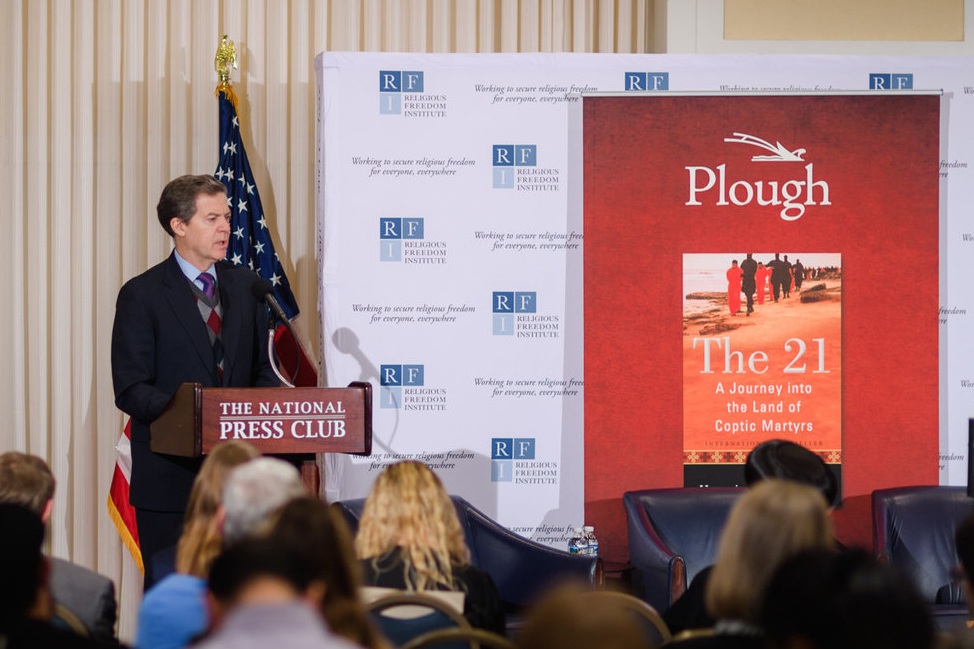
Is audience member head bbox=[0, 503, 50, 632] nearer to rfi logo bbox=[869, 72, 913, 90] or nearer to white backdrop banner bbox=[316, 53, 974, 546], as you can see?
white backdrop banner bbox=[316, 53, 974, 546]

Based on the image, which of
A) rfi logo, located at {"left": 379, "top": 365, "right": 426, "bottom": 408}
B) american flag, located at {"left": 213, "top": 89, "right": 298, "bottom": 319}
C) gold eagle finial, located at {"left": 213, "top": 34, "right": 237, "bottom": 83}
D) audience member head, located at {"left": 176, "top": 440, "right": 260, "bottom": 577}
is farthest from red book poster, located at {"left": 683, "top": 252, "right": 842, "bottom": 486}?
audience member head, located at {"left": 176, "top": 440, "right": 260, "bottom": 577}

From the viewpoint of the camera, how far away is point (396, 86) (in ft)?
20.0

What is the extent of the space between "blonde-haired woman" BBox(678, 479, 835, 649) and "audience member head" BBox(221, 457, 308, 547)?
0.92 metres

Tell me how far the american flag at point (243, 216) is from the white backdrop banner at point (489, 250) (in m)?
0.44

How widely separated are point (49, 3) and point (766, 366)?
178 inches

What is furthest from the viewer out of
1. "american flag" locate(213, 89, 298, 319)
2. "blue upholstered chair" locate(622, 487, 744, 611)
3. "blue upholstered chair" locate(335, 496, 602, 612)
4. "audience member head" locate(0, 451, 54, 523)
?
"american flag" locate(213, 89, 298, 319)

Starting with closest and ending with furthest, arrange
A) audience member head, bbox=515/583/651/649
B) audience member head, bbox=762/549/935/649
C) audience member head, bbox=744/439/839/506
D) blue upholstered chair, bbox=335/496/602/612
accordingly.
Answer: audience member head, bbox=515/583/651/649 < audience member head, bbox=762/549/935/649 < audience member head, bbox=744/439/839/506 < blue upholstered chair, bbox=335/496/602/612

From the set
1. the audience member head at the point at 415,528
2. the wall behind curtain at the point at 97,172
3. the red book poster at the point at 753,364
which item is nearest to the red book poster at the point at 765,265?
the red book poster at the point at 753,364

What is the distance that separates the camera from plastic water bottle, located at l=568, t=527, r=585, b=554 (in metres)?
5.91

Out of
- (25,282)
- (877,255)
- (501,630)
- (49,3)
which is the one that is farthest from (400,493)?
(49,3)

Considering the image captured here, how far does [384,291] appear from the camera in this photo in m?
6.08

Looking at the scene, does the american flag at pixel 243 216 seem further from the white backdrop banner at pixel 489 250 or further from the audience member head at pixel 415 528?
the audience member head at pixel 415 528

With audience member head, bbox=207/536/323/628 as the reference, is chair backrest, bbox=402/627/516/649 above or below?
below

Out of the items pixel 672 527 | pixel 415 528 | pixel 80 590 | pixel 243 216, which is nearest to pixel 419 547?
pixel 415 528
